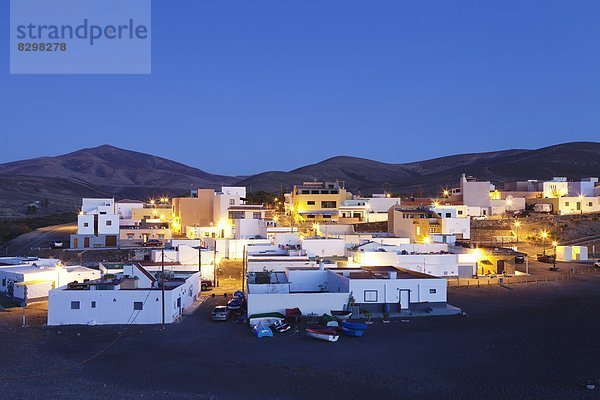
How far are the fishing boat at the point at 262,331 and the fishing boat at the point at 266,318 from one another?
2.69 ft

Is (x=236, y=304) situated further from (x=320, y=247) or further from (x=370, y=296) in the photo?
(x=320, y=247)

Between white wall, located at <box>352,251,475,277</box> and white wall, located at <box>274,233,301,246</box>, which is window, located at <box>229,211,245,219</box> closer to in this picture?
white wall, located at <box>274,233,301,246</box>

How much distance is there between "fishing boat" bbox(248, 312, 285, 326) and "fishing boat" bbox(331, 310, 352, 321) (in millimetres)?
2189

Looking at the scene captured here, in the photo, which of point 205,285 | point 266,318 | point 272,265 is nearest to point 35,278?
point 205,285

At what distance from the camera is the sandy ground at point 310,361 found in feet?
47.0

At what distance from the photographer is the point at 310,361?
1661 centimetres

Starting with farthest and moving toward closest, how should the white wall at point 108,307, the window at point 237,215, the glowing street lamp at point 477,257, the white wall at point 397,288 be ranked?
the window at point 237,215 → the glowing street lamp at point 477,257 → the white wall at point 397,288 → the white wall at point 108,307

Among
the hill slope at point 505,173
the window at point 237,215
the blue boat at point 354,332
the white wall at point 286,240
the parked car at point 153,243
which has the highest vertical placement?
the hill slope at point 505,173

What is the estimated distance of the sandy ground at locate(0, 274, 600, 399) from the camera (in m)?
14.3

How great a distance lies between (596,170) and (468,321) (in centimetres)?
13303

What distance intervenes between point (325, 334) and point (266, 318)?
321 cm

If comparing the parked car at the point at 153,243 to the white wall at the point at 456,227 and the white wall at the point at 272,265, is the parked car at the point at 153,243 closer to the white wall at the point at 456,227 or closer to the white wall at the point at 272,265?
the white wall at the point at 272,265

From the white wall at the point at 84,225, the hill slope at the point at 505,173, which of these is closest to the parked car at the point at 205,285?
the white wall at the point at 84,225

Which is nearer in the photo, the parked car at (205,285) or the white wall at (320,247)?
the parked car at (205,285)
